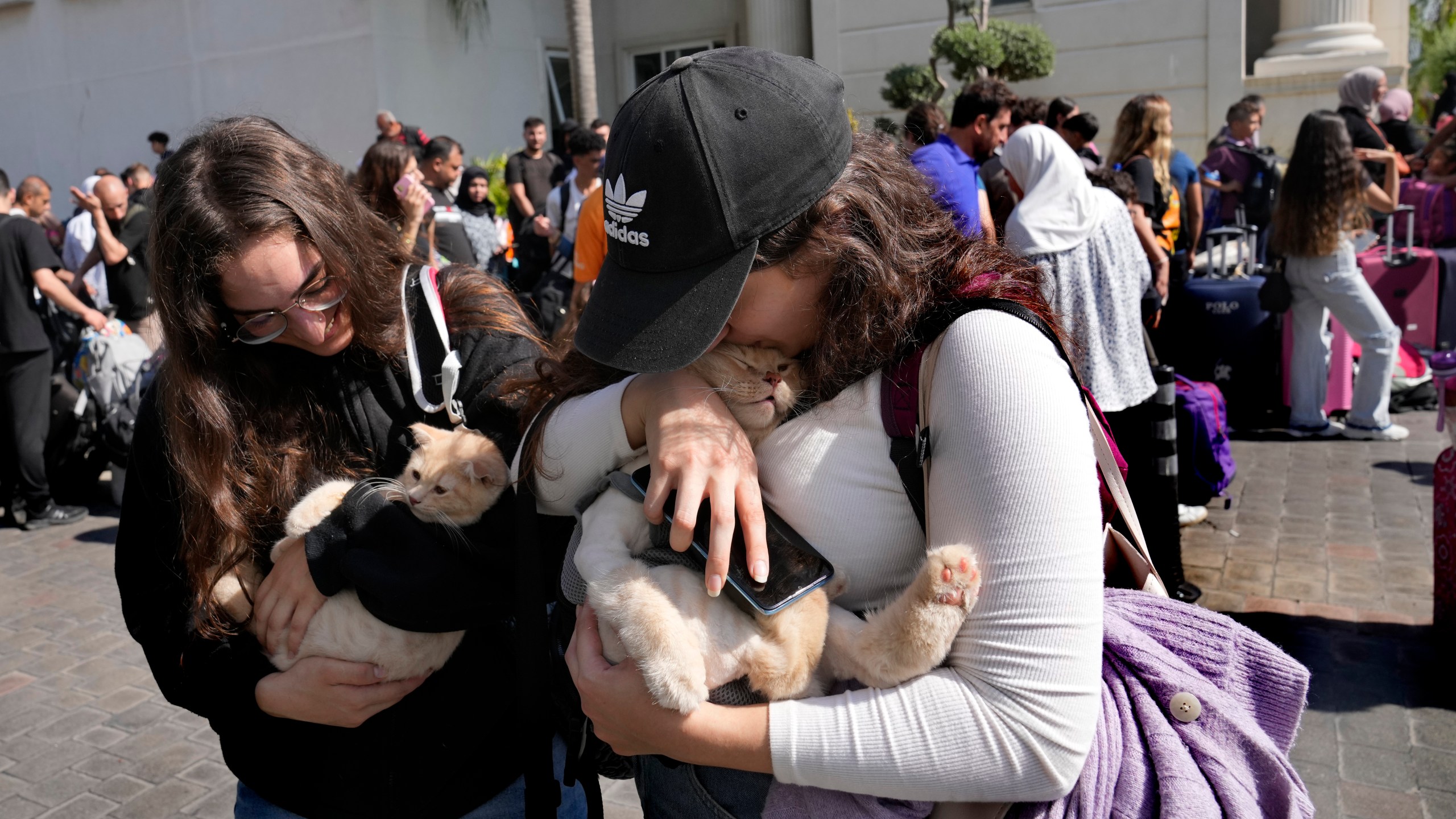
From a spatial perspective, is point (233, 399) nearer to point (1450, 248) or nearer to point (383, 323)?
point (383, 323)

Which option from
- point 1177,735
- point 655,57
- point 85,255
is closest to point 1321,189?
point 1177,735

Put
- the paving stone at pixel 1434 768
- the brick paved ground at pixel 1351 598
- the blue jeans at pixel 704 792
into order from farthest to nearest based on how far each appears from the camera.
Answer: the brick paved ground at pixel 1351 598
the paving stone at pixel 1434 768
the blue jeans at pixel 704 792

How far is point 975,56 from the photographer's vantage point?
13.5 meters

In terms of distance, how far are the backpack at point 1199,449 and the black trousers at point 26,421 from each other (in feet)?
24.6

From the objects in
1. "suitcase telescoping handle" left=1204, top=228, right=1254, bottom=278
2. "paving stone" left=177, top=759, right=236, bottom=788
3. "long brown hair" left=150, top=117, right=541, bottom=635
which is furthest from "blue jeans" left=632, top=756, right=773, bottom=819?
"suitcase telescoping handle" left=1204, top=228, right=1254, bottom=278

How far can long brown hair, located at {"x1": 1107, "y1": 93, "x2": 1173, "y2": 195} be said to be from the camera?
7617 millimetres

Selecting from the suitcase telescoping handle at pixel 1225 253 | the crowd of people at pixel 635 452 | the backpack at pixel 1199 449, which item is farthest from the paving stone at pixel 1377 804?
the suitcase telescoping handle at pixel 1225 253

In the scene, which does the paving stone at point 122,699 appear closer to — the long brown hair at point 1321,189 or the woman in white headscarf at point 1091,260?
the woman in white headscarf at point 1091,260

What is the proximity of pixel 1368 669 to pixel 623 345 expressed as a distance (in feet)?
12.7

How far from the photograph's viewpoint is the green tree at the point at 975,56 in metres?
13.6

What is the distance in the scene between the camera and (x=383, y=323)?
6.31 ft

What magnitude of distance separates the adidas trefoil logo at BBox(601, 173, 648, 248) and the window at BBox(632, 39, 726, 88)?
18.1m

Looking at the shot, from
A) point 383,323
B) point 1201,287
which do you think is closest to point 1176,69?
point 1201,287

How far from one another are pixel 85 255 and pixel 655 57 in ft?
37.8
